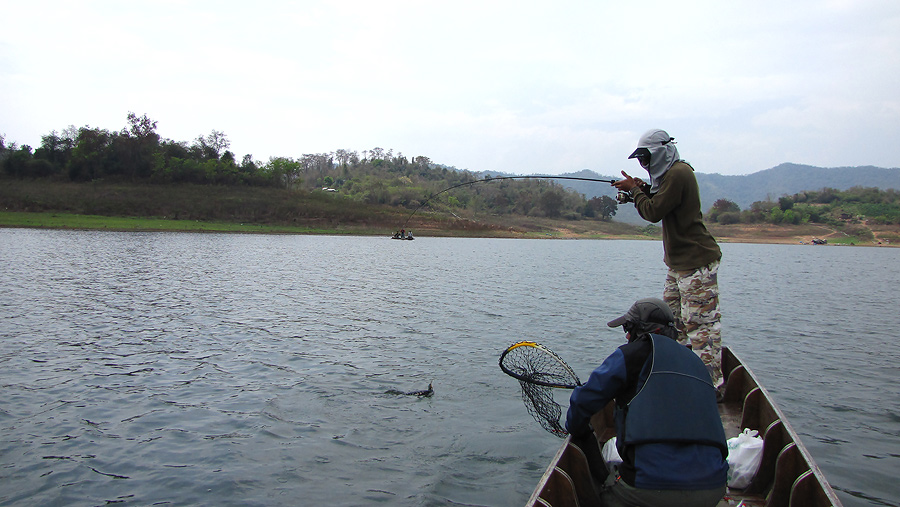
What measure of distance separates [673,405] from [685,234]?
3.58 meters

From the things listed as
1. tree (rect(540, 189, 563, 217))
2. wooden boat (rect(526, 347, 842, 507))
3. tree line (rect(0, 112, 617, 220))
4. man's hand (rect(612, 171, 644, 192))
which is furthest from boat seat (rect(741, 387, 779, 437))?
tree (rect(540, 189, 563, 217))

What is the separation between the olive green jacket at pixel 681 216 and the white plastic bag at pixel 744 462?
207 centimetres

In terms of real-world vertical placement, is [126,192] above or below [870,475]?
above

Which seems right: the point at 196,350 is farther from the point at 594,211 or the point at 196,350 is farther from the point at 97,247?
the point at 594,211

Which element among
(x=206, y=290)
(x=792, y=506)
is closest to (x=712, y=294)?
(x=792, y=506)

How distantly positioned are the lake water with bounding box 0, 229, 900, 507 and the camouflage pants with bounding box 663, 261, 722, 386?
2.41 m

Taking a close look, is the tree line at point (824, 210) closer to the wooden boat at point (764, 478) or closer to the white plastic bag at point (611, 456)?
the wooden boat at point (764, 478)

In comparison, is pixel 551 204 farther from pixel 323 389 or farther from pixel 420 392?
pixel 323 389

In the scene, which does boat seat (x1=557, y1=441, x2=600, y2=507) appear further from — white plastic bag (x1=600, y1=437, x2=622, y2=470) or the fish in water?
the fish in water

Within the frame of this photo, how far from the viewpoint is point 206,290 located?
23.2 metres

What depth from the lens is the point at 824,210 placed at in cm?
15200

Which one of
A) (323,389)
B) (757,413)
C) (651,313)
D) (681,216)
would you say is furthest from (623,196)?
(323,389)

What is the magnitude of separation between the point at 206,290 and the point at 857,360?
2211 cm

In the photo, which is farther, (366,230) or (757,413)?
(366,230)
